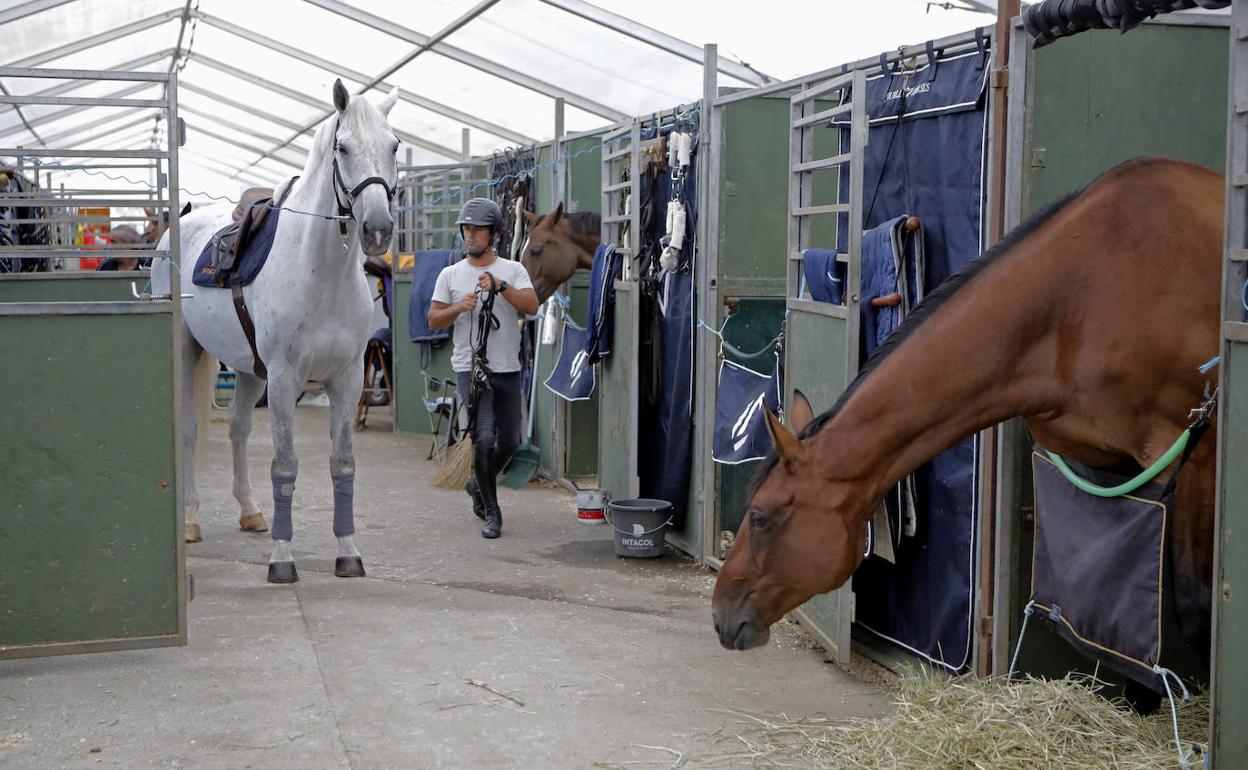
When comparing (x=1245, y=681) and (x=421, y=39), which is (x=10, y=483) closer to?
(x=1245, y=681)

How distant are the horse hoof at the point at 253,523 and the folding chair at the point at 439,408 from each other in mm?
2334

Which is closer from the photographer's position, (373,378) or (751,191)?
(751,191)

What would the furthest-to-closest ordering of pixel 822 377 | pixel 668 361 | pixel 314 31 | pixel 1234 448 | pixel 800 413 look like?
pixel 314 31 < pixel 668 361 < pixel 822 377 < pixel 800 413 < pixel 1234 448

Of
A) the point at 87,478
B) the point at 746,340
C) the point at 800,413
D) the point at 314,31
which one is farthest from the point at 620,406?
the point at 314,31

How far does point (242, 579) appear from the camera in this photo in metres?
5.62

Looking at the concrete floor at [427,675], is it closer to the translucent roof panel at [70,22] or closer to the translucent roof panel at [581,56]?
the translucent roof panel at [581,56]

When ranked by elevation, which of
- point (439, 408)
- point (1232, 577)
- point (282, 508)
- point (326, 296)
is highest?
point (326, 296)

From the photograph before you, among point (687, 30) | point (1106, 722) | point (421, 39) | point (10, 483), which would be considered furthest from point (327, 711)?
point (421, 39)

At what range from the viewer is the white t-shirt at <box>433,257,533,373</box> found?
259 inches

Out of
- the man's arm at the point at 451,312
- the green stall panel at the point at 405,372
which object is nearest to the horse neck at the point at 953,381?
the man's arm at the point at 451,312

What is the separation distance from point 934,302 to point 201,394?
4.66m

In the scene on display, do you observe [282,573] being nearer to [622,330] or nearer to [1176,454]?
[622,330]

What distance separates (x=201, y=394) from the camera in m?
6.77

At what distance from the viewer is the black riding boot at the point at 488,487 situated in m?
6.62
